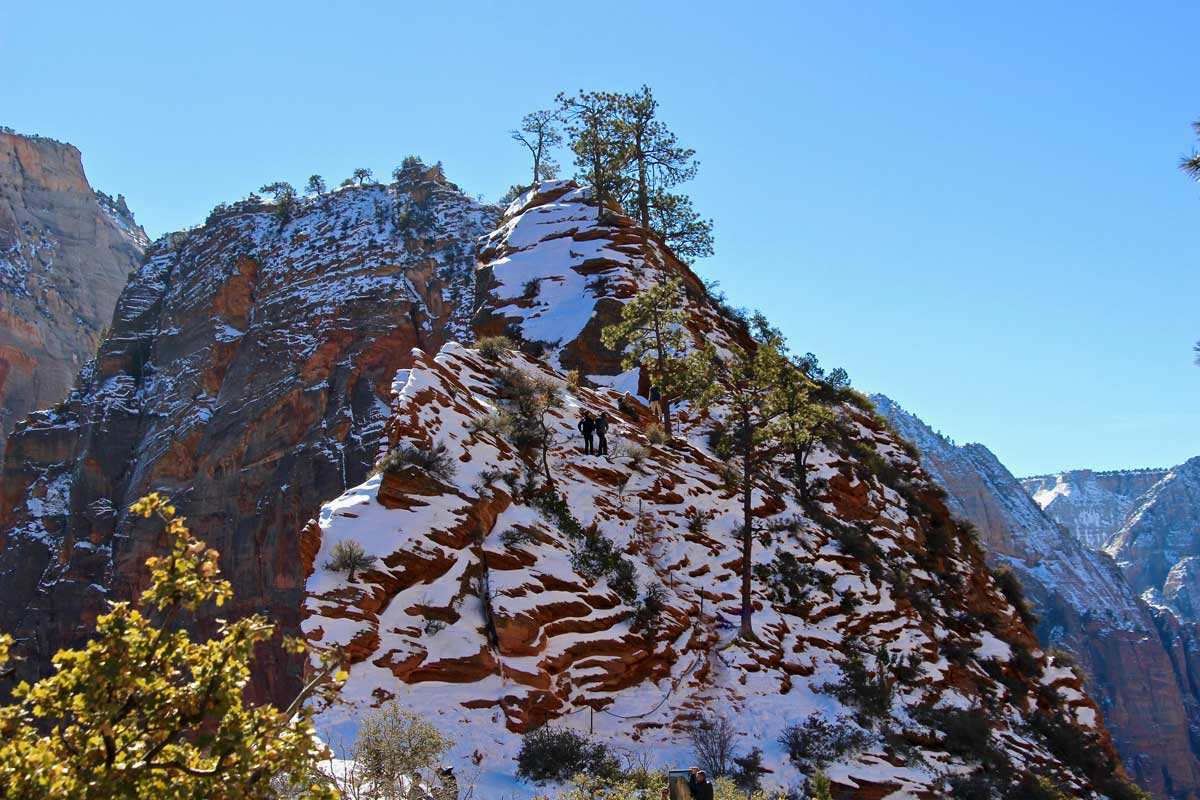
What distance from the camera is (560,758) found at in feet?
53.3

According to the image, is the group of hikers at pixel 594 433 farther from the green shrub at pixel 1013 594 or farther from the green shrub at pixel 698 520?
the green shrub at pixel 1013 594

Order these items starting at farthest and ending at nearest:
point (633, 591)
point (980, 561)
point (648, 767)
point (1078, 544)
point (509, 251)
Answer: point (1078, 544)
point (509, 251)
point (980, 561)
point (633, 591)
point (648, 767)

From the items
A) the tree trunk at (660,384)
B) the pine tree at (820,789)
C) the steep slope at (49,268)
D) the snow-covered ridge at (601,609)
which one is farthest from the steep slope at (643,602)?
the steep slope at (49,268)

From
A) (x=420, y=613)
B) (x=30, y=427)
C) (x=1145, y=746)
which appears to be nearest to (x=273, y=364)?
(x=30, y=427)

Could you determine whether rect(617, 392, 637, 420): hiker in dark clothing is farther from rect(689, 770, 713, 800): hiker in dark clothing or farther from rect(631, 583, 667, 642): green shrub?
rect(689, 770, 713, 800): hiker in dark clothing

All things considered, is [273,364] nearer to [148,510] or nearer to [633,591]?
[633,591]

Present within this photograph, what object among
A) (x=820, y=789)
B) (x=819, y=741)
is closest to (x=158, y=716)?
(x=820, y=789)

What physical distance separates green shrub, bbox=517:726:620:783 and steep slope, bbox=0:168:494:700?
3328 cm

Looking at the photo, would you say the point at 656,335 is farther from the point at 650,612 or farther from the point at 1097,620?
the point at 1097,620

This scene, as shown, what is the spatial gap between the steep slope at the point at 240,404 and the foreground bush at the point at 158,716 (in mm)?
42208

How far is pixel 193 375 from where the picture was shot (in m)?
60.8

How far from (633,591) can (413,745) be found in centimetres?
976

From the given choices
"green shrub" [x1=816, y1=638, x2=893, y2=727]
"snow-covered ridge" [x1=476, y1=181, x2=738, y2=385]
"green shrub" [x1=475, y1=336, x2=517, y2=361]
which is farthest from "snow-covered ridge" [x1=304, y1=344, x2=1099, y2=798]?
"snow-covered ridge" [x1=476, y1=181, x2=738, y2=385]

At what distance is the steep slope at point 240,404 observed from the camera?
53094 millimetres
